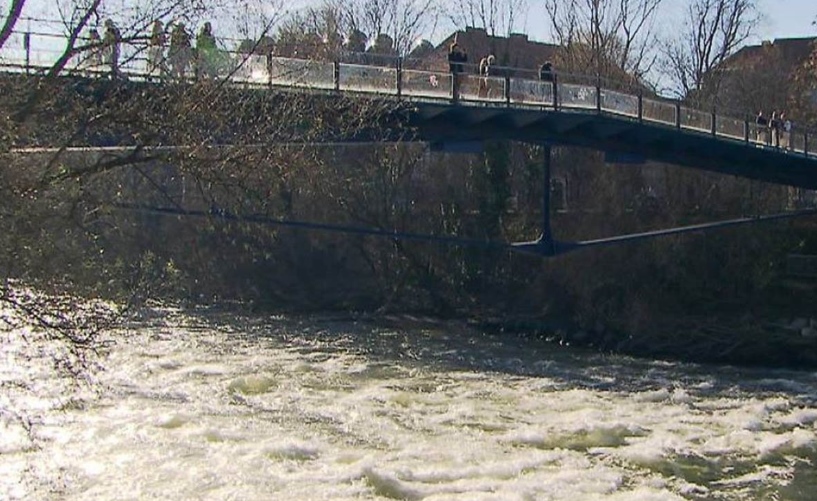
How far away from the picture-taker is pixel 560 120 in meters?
26.3

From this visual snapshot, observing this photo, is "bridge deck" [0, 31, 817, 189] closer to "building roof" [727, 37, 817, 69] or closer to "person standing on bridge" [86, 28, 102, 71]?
"person standing on bridge" [86, 28, 102, 71]

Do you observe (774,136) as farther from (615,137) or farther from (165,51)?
(165,51)

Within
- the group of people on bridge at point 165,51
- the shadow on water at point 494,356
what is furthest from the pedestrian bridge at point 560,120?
the group of people on bridge at point 165,51

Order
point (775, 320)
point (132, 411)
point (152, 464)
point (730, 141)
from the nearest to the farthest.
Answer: point (152, 464), point (132, 411), point (730, 141), point (775, 320)

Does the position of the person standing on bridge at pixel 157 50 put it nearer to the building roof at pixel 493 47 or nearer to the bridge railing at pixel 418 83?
the bridge railing at pixel 418 83

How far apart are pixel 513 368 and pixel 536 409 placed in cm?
558

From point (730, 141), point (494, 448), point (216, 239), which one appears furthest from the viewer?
point (216, 239)

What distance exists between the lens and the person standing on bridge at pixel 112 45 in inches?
373

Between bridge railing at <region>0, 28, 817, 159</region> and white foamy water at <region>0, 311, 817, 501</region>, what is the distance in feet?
10.4

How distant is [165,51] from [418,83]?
13169 millimetres

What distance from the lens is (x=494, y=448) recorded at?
17.0 m

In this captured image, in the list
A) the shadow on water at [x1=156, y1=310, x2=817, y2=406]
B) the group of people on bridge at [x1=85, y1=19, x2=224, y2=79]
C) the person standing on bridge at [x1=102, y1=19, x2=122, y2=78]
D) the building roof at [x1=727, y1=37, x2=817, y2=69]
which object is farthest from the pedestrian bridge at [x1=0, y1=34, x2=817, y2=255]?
the building roof at [x1=727, y1=37, x2=817, y2=69]

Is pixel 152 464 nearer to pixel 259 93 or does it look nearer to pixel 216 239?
pixel 259 93

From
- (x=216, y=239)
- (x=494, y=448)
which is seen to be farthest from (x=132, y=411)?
(x=216, y=239)
